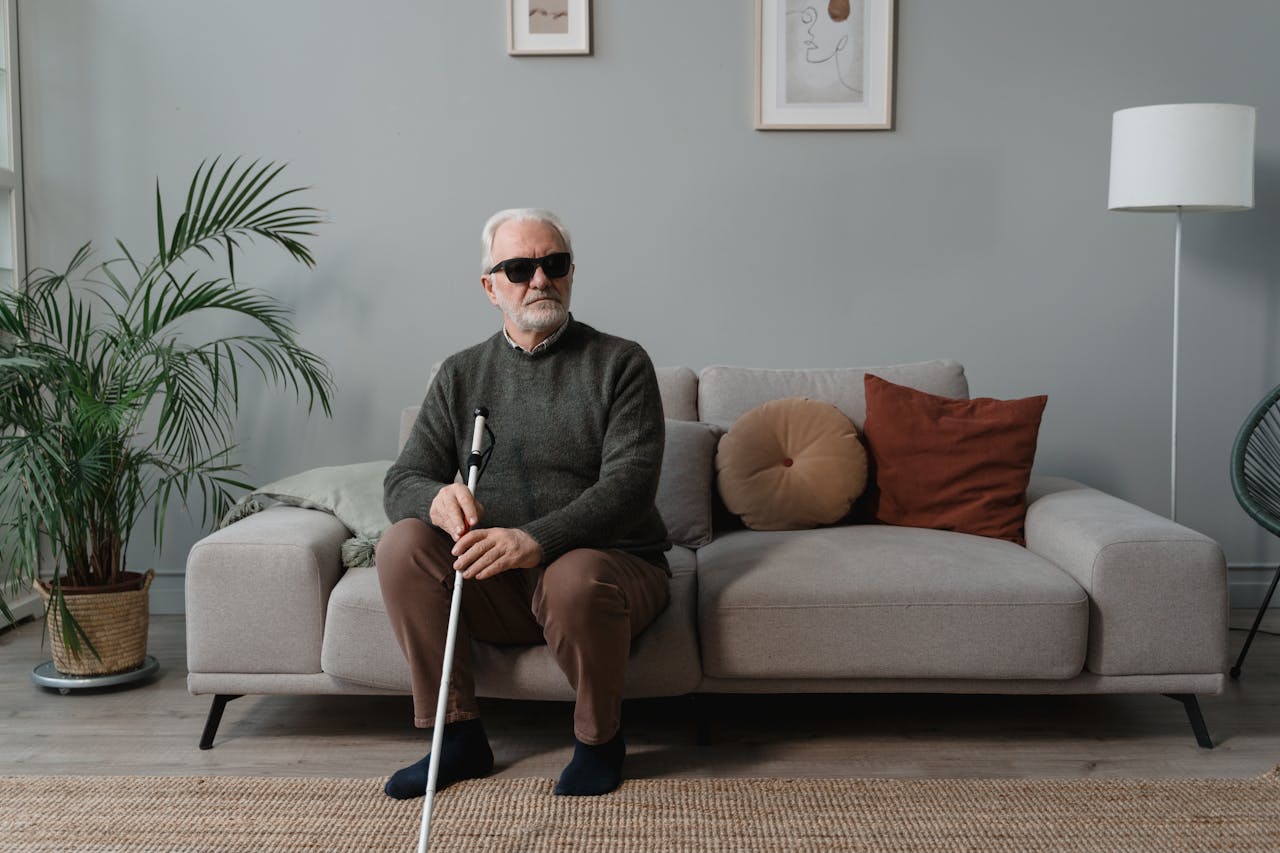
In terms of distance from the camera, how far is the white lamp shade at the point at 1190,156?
3016 millimetres

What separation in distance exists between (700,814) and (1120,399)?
7.06ft

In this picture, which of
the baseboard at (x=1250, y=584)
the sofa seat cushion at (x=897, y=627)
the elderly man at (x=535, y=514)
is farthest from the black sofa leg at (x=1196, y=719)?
the baseboard at (x=1250, y=584)

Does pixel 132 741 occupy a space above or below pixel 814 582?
below

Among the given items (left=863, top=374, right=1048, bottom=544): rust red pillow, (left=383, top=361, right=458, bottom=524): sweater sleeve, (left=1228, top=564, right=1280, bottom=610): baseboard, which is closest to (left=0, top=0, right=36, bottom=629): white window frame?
(left=383, top=361, right=458, bottom=524): sweater sleeve

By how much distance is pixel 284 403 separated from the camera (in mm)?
3543

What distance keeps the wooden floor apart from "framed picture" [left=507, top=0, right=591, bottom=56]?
6.28 feet

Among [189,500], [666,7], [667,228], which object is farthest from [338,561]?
[666,7]

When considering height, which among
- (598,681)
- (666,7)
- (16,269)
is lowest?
(598,681)

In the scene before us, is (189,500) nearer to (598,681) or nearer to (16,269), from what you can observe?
(16,269)

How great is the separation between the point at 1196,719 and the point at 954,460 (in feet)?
2.53

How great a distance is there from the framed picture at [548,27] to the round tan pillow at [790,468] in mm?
1309

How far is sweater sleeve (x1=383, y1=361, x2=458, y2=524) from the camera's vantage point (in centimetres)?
237

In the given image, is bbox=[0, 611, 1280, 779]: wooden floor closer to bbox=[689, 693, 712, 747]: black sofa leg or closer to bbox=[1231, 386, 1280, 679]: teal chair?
bbox=[689, 693, 712, 747]: black sofa leg

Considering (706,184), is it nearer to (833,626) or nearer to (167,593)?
(833,626)
